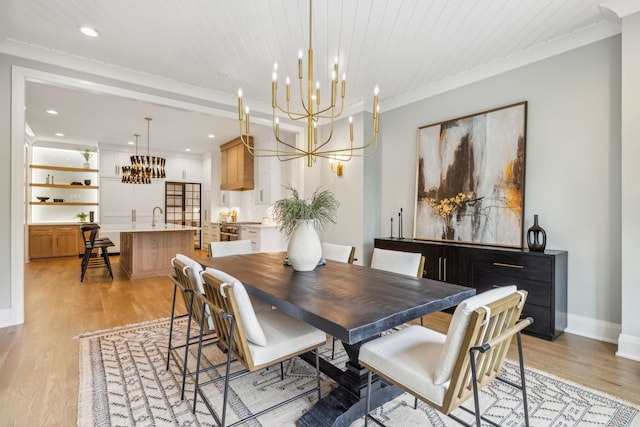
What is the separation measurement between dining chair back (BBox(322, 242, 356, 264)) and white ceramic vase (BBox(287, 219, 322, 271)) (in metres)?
0.74

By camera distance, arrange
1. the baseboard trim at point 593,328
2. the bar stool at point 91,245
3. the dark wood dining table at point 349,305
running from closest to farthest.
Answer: the dark wood dining table at point 349,305
the baseboard trim at point 593,328
the bar stool at point 91,245

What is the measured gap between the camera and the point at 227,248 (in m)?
3.39

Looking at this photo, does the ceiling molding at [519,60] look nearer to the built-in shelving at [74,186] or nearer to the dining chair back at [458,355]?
the dining chair back at [458,355]

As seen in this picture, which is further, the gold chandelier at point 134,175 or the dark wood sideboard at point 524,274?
the gold chandelier at point 134,175

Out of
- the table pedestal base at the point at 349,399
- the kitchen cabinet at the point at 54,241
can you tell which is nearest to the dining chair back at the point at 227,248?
the table pedestal base at the point at 349,399

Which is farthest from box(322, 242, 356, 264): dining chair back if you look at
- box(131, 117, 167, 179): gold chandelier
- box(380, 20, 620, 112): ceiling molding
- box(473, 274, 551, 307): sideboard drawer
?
box(131, 117, 167, 179): gold chandelier

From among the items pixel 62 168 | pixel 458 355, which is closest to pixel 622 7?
pixel 458 355

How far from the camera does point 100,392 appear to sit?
202cm

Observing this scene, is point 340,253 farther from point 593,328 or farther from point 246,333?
point 593,328

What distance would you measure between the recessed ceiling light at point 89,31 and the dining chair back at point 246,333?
265 cm

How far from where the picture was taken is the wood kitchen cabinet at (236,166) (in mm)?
7184

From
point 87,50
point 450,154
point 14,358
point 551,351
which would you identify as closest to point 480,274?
point 551,351

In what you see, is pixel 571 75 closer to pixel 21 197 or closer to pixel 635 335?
pixel 635 335

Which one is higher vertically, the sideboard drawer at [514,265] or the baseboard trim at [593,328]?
the sideboard drawer at [514,265]
